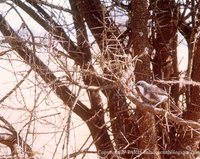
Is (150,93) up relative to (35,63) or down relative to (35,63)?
down

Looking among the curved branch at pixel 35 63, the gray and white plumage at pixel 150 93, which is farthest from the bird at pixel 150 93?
the curved branch at pixel 35 63

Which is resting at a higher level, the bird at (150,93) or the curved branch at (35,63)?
the curved branch at (35,63)

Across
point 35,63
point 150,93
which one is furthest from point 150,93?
point 35,63

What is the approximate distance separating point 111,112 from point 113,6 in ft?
3.11

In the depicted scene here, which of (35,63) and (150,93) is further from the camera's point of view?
(35,63)

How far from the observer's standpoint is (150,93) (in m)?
3.68

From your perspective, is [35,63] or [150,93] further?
[35,63]

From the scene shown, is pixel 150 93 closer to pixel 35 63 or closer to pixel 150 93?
pixel 150 93

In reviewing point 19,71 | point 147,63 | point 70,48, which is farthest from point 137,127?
point 19,71

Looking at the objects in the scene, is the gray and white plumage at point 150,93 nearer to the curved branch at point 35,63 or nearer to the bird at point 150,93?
the bird at point 150,93

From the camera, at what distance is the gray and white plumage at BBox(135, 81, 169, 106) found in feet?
12.1

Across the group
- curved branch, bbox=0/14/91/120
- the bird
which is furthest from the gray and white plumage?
curved branch, bbox=0/14/91/120

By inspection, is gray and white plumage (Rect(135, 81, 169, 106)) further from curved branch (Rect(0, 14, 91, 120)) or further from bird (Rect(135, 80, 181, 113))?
curved branch (Rect(0, 14, 91, 120))

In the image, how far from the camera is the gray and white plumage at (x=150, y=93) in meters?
3.68
